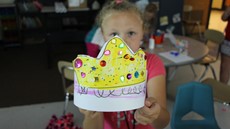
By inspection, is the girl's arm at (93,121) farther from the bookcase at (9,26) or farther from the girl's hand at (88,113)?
the bookcase at (9,26)

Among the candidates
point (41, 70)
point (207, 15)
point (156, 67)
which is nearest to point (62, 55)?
point (41, 70)

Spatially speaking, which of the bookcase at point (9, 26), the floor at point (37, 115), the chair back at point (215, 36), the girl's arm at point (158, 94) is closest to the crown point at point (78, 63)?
the girl's arm at point (158, 94)

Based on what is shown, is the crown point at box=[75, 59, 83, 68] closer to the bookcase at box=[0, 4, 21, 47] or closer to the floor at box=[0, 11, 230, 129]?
the floor at box=[0, 11, 230, 129]

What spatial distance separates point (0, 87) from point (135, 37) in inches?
124

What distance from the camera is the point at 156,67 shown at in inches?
45.4

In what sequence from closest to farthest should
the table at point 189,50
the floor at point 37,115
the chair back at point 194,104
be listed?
the chair back at point 194,104 < the table at point 189,50 < the floor at point 37,115

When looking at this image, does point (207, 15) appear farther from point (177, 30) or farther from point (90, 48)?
point (90, 48)

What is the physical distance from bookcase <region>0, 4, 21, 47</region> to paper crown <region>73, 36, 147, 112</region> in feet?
15.2

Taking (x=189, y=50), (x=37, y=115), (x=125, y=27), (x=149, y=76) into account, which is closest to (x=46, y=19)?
(x=37, y=115)

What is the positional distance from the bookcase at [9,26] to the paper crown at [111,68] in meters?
4.63

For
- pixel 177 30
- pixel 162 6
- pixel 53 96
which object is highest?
pixel 162 6

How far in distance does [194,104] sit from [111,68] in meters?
1.45

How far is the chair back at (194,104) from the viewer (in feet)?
6.67

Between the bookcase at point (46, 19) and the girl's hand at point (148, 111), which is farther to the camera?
the bookcase at point (46, 19)
